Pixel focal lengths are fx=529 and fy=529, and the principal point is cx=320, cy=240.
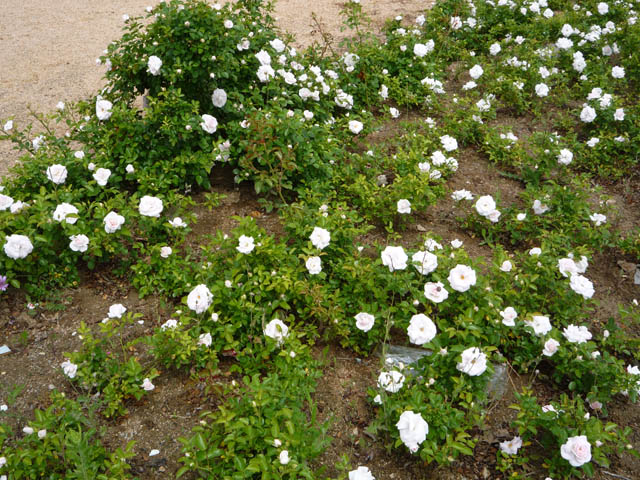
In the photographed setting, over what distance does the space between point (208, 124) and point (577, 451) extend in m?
2.82

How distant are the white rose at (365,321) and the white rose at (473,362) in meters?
0.49

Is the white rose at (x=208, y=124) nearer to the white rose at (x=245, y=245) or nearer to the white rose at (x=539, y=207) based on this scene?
the white rose at (x=245, y=245)

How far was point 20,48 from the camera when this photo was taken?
584 centimetres

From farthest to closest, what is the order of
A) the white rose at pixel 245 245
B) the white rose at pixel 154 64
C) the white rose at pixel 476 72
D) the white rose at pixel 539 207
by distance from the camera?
the white rose at pixel 476 72 → the white rose at pixel 539 207 → the white rose at pixel 154 64 → the white rose at pixel 245 245

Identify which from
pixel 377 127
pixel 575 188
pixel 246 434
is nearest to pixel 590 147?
pixel 575 188

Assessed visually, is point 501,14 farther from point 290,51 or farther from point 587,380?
point 587,380

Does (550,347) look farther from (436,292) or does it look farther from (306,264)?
(306,264)

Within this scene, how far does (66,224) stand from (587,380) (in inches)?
115

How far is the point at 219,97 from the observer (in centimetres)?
373

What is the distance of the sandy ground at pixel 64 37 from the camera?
505 centimetres

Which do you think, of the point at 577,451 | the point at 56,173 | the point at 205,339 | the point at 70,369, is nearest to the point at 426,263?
the point at 577,451

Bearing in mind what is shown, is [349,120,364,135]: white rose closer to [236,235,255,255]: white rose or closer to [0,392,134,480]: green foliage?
[236,235,255,255]: white rose

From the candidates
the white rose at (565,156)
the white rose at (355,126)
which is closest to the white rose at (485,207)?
the white rose at (565,156)

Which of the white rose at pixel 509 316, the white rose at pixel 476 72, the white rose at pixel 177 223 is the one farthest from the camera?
the white rose at pixel 476 72
